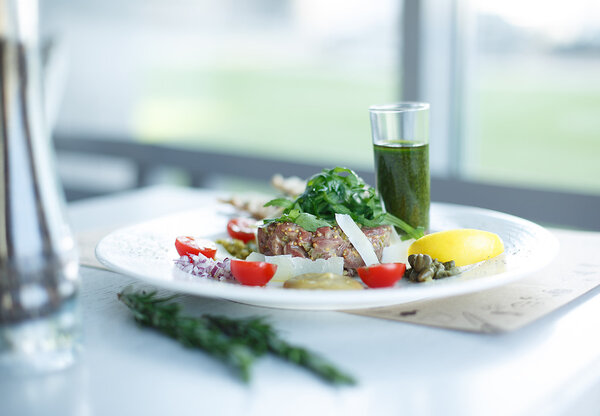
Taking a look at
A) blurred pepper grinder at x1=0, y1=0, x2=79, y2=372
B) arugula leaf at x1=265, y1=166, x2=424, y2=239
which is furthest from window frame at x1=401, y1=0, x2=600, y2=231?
blurred pepper grinder at x1=0, y1=0, x2=79, y2=372

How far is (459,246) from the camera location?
3.94 ft

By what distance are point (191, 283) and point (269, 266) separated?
176mm

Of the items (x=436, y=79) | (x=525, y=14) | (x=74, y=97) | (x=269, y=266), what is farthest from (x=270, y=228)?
(x=74, y=97)

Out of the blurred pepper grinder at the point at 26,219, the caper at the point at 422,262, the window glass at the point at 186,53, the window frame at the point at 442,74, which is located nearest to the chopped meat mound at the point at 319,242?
the caper at the point at 422,262

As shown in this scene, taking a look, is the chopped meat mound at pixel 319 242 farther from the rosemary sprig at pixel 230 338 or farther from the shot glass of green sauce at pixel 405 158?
the rosemary sprig at pixel 230 338

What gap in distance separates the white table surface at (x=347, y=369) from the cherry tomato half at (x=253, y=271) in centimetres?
5

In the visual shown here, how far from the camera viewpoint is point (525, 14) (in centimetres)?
378

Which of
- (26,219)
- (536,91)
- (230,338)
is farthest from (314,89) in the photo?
(26,219)

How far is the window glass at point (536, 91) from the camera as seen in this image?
3.59m

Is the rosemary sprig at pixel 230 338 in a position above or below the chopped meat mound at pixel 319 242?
below

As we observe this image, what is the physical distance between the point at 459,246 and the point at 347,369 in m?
0.42

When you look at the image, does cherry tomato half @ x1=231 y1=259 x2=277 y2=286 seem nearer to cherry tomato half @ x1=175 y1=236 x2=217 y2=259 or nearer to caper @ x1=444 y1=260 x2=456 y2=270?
cherry tomato half @ x1=175 y1=236 x2=217 y2=259

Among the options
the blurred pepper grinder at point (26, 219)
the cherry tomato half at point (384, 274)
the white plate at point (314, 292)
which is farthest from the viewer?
the cherry tomato half at point (384, 274)

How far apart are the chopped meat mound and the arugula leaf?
1 cm
